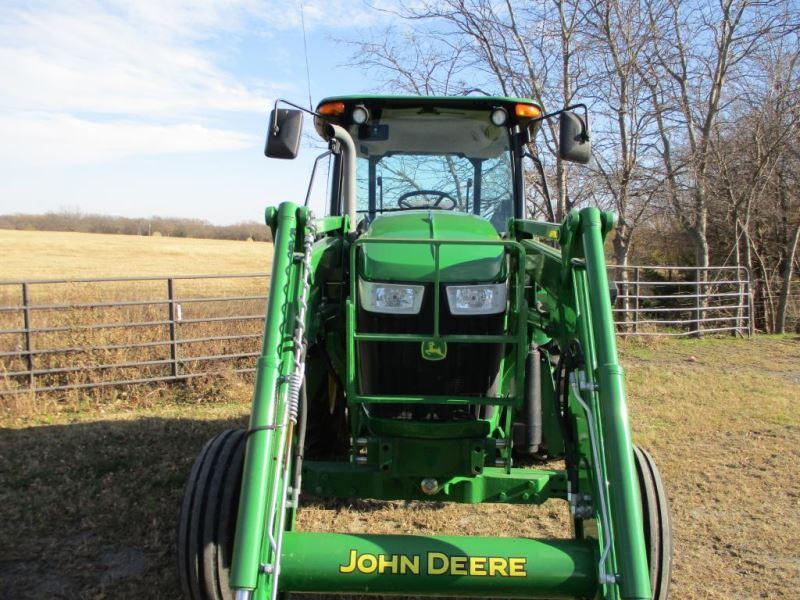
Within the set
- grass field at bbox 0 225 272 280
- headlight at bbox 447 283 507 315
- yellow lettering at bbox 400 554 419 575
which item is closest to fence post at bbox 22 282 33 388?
headlight at bbox 447 283 507 315

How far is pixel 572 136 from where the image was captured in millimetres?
3775

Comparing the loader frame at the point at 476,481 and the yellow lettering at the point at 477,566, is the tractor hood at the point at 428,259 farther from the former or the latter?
the yellow lettering at the point at 477,566

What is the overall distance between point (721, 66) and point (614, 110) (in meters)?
2.64

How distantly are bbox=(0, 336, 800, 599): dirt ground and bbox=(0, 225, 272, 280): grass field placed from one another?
1966 cm

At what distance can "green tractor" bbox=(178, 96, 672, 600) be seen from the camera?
7.95 ft

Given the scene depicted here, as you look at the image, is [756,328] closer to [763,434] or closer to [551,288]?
[763,434]

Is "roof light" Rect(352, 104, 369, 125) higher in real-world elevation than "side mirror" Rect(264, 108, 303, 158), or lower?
higher

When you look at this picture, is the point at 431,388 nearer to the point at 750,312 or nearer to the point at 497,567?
the point at 497,567

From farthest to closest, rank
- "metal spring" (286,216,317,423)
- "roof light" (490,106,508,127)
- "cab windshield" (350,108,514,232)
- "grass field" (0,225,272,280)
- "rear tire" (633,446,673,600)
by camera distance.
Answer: "grass field" (0,225,272,280) → "cab windshield" (350,108,514,232) → "roof light" (490,106,508,127) → "rear tire" (633,446,673,600) → "metal spring" (286,216,317,423)

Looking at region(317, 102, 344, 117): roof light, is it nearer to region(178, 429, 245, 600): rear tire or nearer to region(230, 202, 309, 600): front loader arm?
region(230, 202, 309, 600): front loader arm

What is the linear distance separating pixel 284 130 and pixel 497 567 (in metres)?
2.24

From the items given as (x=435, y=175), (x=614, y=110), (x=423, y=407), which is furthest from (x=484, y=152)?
(x=614, y=110)

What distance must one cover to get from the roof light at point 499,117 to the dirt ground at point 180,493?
247 centimetres

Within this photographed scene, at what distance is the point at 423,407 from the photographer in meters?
3.19
